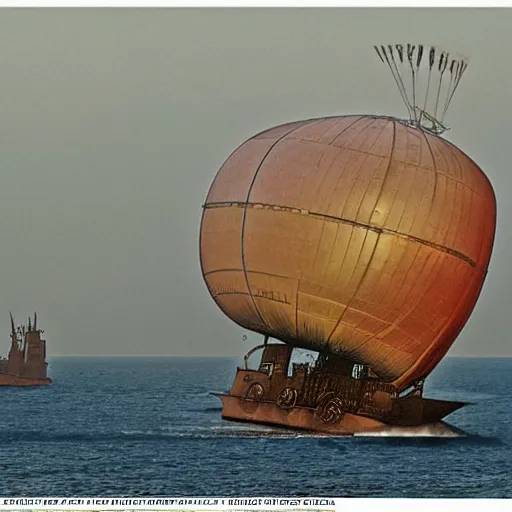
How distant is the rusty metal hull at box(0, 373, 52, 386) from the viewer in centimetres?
3008

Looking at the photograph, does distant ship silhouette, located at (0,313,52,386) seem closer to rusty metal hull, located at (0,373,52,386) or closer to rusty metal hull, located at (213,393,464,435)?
rusty metal hull, located at (0,373,52,386)

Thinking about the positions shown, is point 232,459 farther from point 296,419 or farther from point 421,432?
point 421,432

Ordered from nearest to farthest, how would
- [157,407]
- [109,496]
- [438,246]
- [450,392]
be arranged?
[109,496] → [438,246] → [157,407] → [450,392]

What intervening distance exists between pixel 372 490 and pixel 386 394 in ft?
7.90

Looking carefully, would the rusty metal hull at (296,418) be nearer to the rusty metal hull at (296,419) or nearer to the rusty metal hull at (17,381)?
the rusty metal hull at (296,419)

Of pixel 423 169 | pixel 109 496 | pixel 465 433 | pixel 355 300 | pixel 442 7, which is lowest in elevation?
pixel 109 496

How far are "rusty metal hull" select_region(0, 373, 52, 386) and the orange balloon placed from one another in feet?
28.3

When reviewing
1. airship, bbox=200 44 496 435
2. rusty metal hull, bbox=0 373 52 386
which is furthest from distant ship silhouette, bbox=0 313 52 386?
airship, bbox=200 44 496 435

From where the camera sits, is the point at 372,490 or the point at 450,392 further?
the point at 450,392

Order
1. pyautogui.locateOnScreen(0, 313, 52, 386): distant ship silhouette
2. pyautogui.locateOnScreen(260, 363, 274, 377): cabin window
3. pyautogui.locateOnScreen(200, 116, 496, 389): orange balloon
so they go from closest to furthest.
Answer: pyautogui.locateOnScreen(200, 116, 496, 389): orange balloon → pyautogui.locateOnScreen(260, 363, 274, 377): cabin window → pyautogui.locateOnScreen(0, 313, 52, 386): distant ship silhouette

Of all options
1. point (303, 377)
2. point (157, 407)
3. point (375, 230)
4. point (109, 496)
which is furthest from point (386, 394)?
point (157, 407)

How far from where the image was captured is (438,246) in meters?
22.0

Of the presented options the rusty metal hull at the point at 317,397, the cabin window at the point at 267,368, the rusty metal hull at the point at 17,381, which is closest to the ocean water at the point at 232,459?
the rusty metal hull at the point at 317,397

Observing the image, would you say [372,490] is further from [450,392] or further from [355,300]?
[450,392]
